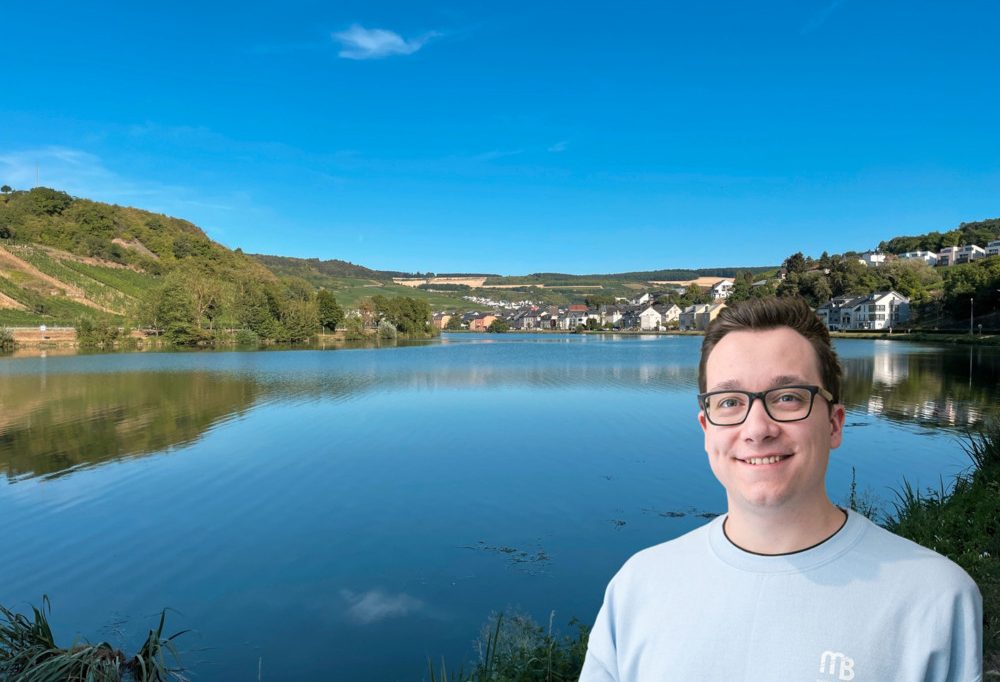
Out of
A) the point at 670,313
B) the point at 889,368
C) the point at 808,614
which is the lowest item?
the point at 889,368

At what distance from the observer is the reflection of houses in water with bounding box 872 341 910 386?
98.9 feet

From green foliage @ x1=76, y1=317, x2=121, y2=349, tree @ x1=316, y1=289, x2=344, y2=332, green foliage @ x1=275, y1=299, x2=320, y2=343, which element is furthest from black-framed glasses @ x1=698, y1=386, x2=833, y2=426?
tree @ x1=316, y1=289, x2=344, y2=332

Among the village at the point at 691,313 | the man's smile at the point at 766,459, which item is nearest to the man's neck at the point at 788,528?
the man's smile at the point at 766,459

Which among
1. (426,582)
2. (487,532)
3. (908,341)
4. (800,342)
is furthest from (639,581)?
(908,341)

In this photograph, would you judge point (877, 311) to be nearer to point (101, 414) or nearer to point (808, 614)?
point (101, 414)

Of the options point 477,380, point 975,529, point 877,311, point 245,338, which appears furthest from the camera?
point 877,311

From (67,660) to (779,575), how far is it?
245 inches

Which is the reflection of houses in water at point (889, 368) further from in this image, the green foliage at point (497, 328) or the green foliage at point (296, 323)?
the green foliage at point (497, 328)

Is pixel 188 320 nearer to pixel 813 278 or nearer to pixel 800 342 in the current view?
pixel 800 342

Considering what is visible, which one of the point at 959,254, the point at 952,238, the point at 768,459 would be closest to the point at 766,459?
the point at 768,459

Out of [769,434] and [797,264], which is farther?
[797,264]

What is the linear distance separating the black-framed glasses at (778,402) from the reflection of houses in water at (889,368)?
102 feet

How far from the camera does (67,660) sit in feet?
18.0

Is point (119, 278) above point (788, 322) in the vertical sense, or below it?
above
